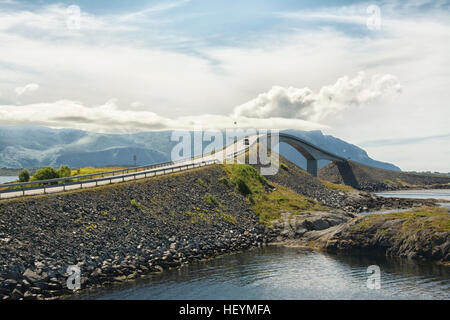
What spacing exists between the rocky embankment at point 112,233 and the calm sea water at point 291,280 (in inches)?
121

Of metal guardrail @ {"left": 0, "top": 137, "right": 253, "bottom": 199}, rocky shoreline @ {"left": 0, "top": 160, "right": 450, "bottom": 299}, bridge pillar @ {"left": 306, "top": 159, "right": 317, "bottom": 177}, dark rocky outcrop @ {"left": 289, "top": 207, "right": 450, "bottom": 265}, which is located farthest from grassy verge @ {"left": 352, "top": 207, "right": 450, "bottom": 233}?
bridge pillar @ {"left": 306, "top": 159, "right": 317, "bottom": 177}

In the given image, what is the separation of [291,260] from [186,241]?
12564 mm

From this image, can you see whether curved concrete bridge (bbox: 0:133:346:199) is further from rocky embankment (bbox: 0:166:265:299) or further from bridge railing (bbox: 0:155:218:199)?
rocky embankment (bbox: 0:166:265:299)

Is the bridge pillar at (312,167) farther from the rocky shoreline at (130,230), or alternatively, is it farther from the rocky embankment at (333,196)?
the rocky shoreline at (130,230)

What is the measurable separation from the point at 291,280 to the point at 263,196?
38.8 meters

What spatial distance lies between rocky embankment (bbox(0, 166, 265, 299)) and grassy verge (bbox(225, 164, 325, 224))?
444cm

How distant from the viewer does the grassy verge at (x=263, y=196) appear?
232 ft

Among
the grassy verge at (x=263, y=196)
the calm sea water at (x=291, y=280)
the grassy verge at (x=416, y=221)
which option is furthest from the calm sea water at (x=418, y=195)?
the calm sea water at (x=291, y=280)

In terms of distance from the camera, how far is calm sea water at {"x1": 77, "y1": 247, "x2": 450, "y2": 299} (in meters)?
33.8

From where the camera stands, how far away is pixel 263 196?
252 feet

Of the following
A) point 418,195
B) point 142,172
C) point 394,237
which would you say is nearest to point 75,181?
point 142,172

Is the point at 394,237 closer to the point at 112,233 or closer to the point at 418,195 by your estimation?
the point at 112,233
